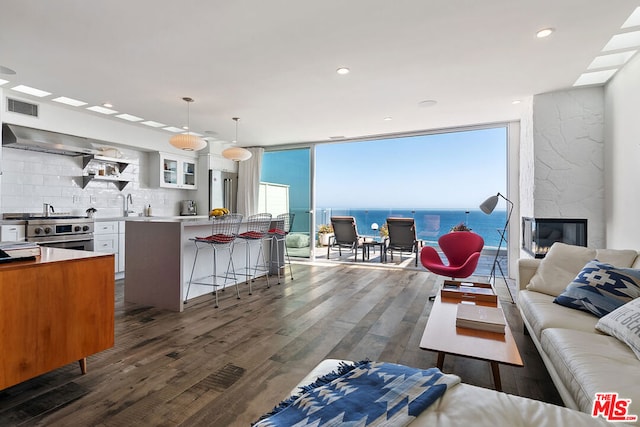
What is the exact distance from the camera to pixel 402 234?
6.53 metres

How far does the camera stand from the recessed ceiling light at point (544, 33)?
2625mm

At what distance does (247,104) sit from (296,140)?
240cm

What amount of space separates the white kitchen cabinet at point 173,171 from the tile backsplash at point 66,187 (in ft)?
0.38

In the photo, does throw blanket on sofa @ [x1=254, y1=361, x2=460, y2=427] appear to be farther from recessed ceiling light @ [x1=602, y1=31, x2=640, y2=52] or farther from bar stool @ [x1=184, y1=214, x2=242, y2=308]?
recessed ceiling light @ [x1=602, y1=31, x2=640, y2=52]

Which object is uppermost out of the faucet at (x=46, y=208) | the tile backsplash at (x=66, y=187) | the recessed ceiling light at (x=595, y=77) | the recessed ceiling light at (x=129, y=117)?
the recessed ceiling light at (x=595, y=77)

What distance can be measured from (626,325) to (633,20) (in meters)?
2.44

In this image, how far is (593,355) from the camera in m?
1.55

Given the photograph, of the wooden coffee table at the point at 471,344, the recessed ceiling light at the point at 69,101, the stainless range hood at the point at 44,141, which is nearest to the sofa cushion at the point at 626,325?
the wooden coffee table at the point at 471,344

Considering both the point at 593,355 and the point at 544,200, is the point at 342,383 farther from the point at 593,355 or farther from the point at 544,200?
the point at 544,200

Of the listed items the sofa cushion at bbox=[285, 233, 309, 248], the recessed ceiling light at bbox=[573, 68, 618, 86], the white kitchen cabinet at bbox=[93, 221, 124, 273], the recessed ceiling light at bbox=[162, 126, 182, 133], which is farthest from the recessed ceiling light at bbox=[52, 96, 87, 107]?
the recessed ceiling light at bbox=[573, 68, 618, 86]

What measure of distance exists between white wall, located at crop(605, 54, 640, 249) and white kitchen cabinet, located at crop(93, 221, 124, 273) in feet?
20.6

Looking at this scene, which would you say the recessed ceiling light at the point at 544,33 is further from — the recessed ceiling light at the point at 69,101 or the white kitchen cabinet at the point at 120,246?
the white kitchen cabinet at the point at 120,246

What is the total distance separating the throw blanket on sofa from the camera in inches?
39.5

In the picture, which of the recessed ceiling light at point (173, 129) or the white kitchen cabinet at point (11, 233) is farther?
the recessed ceiling light at point (173, 129)
